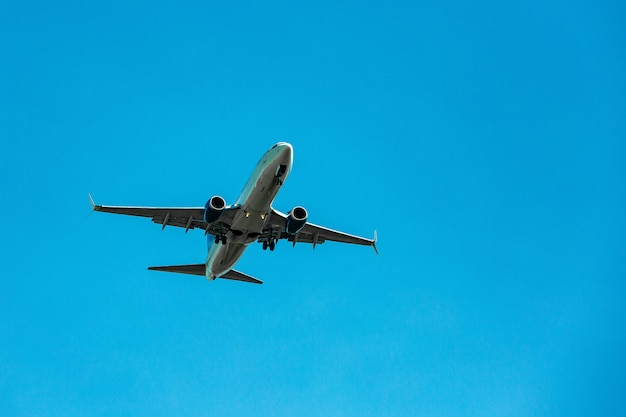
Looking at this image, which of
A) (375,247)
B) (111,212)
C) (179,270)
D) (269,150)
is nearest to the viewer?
(269,150)

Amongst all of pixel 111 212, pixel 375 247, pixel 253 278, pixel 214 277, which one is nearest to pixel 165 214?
pixel 111 212

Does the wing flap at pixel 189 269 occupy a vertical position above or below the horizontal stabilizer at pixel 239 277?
below

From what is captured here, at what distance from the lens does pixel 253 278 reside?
171 ft

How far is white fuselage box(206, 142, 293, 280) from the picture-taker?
1559 inches

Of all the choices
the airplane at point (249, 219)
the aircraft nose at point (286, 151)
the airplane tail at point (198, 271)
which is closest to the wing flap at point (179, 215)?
the airplane at point (249, 219)

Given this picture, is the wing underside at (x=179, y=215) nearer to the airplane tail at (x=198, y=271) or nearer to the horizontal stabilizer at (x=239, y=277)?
the airplane tail at (x=198, y=271)

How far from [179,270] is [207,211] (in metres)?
10.7

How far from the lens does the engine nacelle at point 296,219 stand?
140 feet

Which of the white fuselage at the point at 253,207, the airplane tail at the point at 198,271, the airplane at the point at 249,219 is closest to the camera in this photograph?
the white fuselage at the point at 253,207

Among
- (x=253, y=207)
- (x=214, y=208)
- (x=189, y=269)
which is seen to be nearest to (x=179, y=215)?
(x=214, y=208)

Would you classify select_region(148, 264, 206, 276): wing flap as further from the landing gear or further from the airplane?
the landing gear

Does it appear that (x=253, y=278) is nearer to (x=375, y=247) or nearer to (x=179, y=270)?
(x=179, y=270)

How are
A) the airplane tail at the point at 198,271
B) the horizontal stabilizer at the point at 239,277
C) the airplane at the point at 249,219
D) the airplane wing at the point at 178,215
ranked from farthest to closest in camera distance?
the horizontal stabilizer at the point at 239,277 → the airplane tail at the point at 198,271 → the airplane wing at the point at 178,215 → the airplane at the point at 249,219

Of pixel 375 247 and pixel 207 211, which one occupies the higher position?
pixel 375 247
